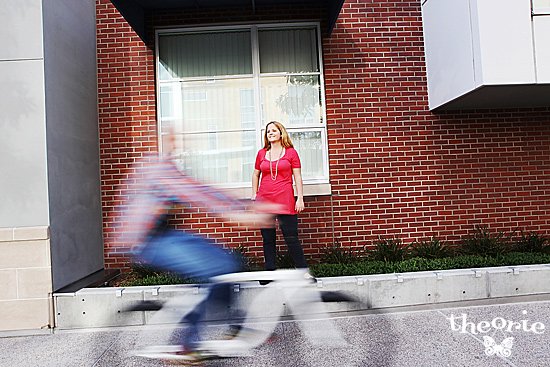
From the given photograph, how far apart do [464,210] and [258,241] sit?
3.08 meters

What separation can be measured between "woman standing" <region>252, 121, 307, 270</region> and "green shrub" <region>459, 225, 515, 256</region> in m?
Answer: 2.67

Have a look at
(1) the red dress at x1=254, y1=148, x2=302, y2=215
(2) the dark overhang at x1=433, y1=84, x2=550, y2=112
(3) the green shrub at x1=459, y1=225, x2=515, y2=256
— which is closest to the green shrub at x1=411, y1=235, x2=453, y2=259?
(3) the green shrub at x1=459, y1=225, x2=515, y2=256

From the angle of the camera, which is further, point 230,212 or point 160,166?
point 230,212

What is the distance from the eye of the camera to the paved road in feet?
12.0

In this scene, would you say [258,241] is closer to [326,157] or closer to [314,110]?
[326,157]

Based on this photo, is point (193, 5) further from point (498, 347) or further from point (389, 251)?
point (498, 347)

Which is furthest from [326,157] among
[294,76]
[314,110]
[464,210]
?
[464,210]

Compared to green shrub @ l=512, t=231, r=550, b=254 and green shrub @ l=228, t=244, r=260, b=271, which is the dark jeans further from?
green shrub @ l=512, t=231, r=550, b=254

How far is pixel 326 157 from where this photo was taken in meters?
6.55

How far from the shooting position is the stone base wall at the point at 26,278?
190 inches

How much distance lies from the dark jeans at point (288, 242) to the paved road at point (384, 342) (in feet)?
2.14

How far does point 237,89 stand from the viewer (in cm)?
665

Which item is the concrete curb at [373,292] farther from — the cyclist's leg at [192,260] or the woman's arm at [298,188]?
the cyclist's leg at [192,260]

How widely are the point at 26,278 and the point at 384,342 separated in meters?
3.83
